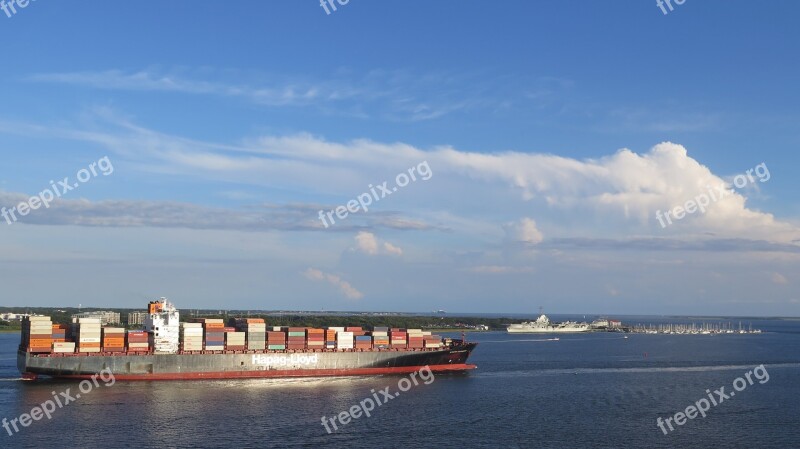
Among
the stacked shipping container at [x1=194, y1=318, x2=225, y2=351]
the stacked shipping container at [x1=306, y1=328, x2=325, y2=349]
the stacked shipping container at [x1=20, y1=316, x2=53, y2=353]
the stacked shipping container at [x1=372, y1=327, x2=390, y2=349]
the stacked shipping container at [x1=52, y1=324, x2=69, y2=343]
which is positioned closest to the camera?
the stacked shipping container at [x1=20, y1=316, x2=53, y2=353]

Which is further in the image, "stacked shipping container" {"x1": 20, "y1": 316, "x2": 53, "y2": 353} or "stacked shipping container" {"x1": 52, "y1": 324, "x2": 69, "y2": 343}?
"stacked shipping container" {"x1": 52, "y1": 324, "x2": 69, "y2": 343}

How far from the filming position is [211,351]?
7662cm

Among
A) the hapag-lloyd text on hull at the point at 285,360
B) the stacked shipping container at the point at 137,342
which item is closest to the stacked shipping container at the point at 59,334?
the stacked shipping container at the point at 137,342

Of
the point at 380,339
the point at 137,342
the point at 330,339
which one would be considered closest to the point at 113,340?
the point at 137,342

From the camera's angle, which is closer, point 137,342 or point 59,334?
point 59,334

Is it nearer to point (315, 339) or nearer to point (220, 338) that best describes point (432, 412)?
point (315, 339)

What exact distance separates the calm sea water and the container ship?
2.52m

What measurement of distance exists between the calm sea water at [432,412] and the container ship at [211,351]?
2520mm

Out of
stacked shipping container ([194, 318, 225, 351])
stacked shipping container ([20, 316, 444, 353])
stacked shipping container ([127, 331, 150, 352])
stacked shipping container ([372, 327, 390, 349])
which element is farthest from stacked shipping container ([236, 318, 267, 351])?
stacked shipping container ([372, 327, 390, 349])

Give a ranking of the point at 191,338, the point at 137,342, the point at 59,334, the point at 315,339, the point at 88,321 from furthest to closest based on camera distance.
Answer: the point at 315,339
the point at 191,338
the point at 137,342
the point at 59,334
the point at 88,321

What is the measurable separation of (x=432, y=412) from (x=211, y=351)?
3030 cm

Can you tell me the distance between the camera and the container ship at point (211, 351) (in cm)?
7144

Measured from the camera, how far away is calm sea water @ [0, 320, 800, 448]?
154 feet

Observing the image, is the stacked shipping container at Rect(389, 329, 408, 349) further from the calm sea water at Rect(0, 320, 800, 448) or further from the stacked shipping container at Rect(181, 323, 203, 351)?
the stacked shipping container at Rect(181, 323, 203, 351)
